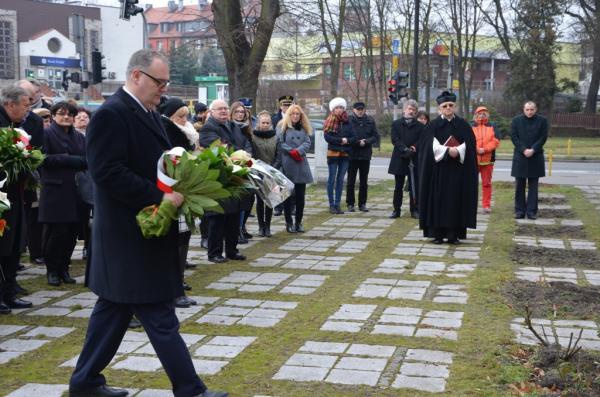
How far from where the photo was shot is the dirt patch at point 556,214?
14102mm

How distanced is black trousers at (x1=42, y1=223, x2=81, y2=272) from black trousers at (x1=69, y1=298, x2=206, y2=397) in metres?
3.74

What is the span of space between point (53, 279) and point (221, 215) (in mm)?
2011

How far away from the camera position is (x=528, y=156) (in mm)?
13578

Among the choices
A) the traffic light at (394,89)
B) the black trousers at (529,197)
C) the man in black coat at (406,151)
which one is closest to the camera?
the black trousers at (529,197)

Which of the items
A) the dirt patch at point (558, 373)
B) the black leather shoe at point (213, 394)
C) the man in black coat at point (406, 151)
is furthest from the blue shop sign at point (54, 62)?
the black leather shoe at point (213, 394)

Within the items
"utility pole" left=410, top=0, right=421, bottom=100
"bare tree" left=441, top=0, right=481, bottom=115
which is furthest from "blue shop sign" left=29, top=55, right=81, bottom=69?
"utility pole" left=410, top=0, right=421, bottom=100

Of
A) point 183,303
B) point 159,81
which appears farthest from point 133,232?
point 183,303

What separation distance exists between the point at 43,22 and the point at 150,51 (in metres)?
85.5

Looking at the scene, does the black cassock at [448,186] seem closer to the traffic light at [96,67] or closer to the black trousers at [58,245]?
the black trousers at [58,245]

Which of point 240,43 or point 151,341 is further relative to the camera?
point 240,43

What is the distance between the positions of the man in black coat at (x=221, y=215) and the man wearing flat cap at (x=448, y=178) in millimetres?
2743

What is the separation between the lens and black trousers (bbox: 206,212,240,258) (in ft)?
31.4

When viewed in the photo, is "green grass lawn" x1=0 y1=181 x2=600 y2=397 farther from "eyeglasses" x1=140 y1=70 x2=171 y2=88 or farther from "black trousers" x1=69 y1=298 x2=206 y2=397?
"eyeglasses" x1=140 y1=70 x2=171 y2=88

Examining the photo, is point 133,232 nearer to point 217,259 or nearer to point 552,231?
point 217,259
